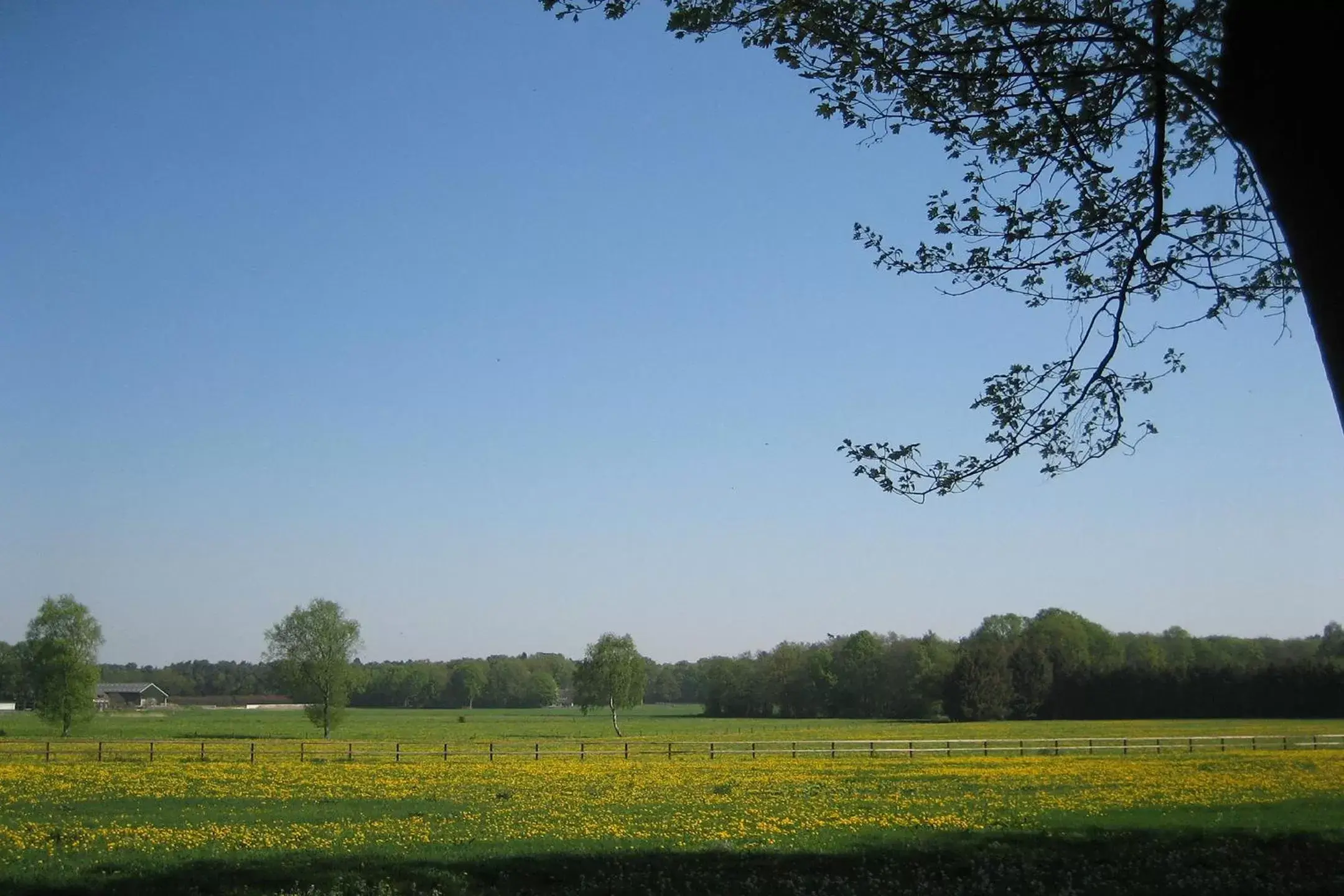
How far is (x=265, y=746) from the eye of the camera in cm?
5281

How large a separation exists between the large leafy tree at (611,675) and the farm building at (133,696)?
82.6 metres

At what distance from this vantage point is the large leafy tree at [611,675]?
92.2m

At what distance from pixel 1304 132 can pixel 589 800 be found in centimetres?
2239

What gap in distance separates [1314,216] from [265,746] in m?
55.4

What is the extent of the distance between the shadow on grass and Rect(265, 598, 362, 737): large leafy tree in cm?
6596

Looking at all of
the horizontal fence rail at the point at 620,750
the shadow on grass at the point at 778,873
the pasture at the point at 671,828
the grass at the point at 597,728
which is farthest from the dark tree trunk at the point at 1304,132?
the grass at the point at 597,728

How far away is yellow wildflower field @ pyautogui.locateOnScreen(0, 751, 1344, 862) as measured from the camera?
17.4 meters

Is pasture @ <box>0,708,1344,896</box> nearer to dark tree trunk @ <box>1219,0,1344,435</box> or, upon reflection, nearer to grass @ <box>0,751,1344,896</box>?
grass @ <box>0,751,1344,896</box>

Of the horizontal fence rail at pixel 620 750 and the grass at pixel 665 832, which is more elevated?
the grass at pixel 665 832

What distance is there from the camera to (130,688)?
159750 millimetres

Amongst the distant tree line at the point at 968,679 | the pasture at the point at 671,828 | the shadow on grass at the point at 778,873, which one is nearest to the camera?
the shadow on grass at the point at 778,873

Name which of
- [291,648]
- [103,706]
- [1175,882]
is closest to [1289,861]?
[1175,882]

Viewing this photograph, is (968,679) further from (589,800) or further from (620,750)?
(589,800)

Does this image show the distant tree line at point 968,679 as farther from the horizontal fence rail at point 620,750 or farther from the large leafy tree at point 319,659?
the horizontal fence rail at point 620,750
